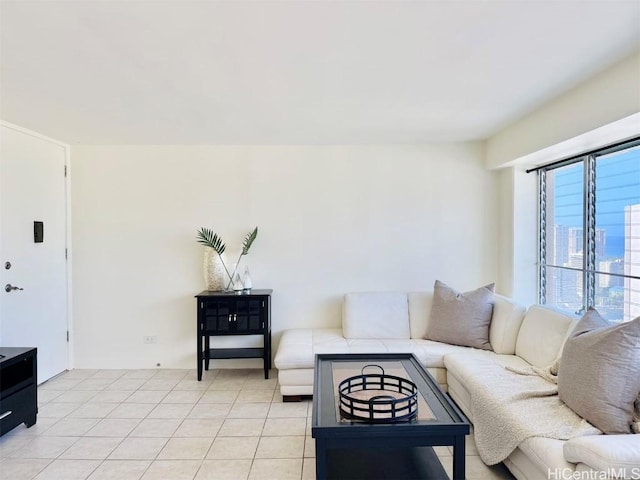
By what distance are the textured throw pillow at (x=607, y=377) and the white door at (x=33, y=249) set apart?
4108mm

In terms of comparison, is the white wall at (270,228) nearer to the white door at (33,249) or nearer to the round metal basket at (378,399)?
the white door at (33,249)

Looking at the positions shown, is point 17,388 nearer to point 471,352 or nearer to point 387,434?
point 387,434

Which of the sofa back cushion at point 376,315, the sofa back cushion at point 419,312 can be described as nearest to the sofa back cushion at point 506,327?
the sofa back cushion at point 419,312

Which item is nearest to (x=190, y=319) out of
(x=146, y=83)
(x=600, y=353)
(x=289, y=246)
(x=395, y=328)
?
(x=289, y=246)

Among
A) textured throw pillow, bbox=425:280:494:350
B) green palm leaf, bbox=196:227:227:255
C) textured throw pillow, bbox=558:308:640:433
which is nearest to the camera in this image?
textured throw pillow, bbox=558:308:640:433

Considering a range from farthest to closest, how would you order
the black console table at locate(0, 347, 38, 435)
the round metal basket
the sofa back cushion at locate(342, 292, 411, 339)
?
the sofa back cushion at locate(342, 292, 411, 339) → the black console table at locate(0, 347, 38, 435) → the round metal basket

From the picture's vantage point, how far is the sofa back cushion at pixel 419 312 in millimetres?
3691

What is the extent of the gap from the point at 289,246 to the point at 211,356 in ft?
4.41

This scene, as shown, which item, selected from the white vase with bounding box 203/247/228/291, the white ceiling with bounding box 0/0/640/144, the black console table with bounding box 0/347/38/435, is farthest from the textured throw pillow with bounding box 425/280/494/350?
the black console table with bounding box 0/347/38/435

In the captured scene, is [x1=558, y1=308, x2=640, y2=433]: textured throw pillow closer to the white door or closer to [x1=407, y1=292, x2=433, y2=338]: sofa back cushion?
[x1=407, y1=292, x2=433, y2=338]: sofa back cushion

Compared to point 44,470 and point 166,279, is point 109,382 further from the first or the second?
point 44,470

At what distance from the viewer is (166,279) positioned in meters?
4.06

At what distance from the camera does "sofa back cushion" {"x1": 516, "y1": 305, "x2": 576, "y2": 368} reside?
2.58 meters

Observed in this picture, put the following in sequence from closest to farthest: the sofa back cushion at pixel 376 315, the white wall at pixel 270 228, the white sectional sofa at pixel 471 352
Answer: the white sectional sofa at pixel 471 352 → the sofa back cushion at pixel 376 315 → the white wall at pixel 270 228
